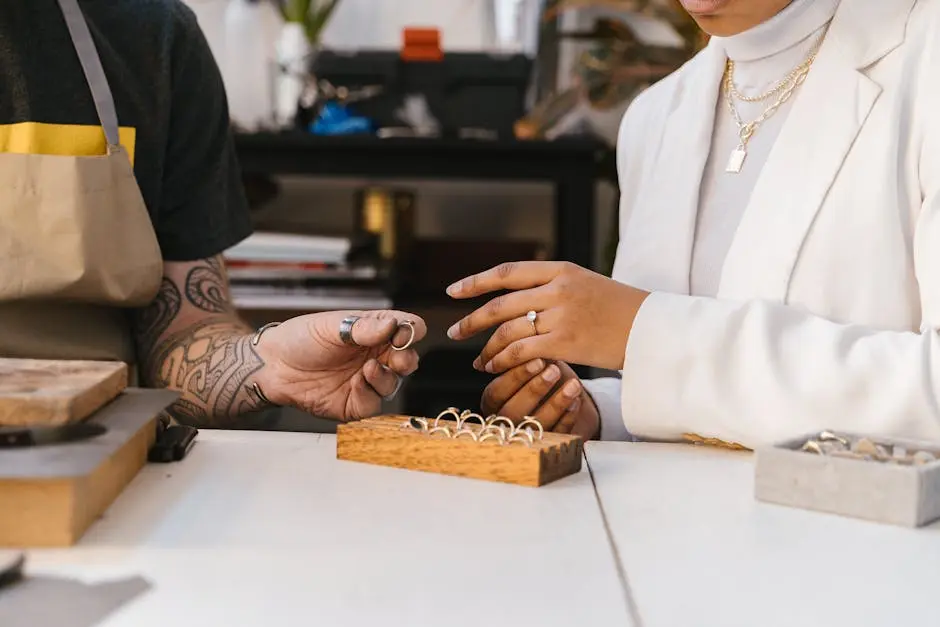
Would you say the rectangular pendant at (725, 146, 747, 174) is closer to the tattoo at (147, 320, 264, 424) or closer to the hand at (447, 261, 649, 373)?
the hand at (447, 261, 649, 373)

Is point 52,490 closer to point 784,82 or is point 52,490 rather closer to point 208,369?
point 208,369

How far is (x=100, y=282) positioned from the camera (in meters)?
1.19

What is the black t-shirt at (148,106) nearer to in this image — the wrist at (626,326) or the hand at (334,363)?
the hand at (334,363)

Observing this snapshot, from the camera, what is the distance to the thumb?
38.9 inches

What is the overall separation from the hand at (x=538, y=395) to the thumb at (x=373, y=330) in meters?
0.16

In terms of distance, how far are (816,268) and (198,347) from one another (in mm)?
740

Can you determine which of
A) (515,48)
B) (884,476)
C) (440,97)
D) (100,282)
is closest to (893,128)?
(884,476)

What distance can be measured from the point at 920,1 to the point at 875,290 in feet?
1.09

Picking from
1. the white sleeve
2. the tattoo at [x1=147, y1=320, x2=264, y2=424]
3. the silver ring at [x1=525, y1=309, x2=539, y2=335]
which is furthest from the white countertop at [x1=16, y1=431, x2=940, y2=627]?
the tattoo at [x1=147, y1=320, x2=264, y2=424]

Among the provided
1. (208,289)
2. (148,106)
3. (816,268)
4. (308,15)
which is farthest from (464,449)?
(308,15)

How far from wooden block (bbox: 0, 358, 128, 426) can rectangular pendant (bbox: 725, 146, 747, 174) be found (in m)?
0.82

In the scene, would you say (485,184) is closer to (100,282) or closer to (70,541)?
(100,282)

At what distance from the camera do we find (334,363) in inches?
44.4

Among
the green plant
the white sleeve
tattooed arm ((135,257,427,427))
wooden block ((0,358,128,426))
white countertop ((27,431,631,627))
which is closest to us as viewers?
white countertop ((27,431,631,627))
